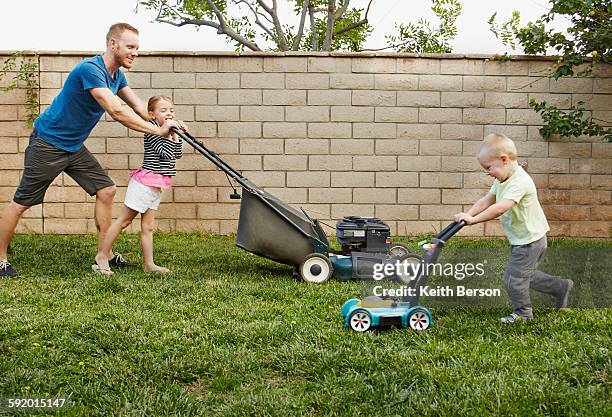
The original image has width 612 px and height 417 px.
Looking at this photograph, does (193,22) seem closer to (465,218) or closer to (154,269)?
(154,269)

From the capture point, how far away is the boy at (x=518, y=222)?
355 cm

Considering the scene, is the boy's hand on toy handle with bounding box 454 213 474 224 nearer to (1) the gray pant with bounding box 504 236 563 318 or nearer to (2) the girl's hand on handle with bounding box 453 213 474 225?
(2) the girl's hand on handle with bounding box 453 213 474 225

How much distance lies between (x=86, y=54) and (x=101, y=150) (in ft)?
3.16

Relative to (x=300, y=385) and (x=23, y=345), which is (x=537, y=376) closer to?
(x=300, y=385)

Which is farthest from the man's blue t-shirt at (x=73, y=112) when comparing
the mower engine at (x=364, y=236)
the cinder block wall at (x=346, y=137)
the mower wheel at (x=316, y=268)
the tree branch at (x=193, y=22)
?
the tree branch at (x=193, y=22)

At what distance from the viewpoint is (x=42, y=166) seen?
490cm

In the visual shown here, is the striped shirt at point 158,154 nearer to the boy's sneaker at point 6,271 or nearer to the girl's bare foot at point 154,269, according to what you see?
the girl's bare foot at point 154,269

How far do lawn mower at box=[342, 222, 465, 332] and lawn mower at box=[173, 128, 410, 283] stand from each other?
120 centimetres

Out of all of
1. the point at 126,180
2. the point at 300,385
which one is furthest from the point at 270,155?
the point at 300,385

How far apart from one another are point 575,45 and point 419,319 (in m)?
4.55

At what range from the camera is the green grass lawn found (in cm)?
255

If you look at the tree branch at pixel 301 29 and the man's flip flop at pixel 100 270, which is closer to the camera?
the man's flip flop at pixel 100 270

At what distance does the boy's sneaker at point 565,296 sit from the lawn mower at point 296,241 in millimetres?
1241

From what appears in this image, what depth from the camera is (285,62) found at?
7.19m
